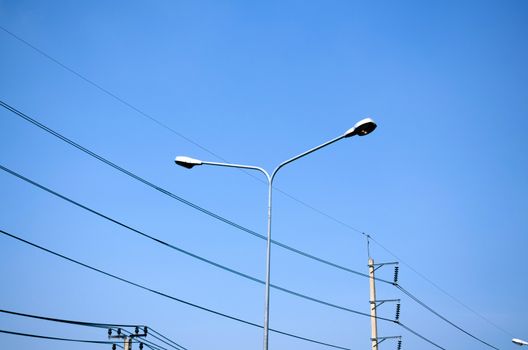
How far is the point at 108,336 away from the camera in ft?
125

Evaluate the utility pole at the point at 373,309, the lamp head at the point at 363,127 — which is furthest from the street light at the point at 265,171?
the utility pole at the point at 373,309

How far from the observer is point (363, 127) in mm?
11570

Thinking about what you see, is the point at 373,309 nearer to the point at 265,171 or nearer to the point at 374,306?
the point at 374,306

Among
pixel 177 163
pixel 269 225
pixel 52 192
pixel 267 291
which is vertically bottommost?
pixel 267 291

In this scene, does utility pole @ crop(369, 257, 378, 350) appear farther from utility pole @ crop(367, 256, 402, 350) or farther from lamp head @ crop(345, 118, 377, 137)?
lamp head @ crop(345, 118, 377, 137)

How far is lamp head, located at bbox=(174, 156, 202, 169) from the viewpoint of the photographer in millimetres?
13938

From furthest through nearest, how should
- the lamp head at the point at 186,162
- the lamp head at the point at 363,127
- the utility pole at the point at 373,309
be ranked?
the utility pole at the point at 373,309 < the lamp head at the point at 186,162 < the lamp head at the point at 363,127

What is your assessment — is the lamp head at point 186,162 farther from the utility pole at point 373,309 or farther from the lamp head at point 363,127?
the utility pole at point 373,309

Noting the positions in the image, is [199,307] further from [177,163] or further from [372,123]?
[372,123]

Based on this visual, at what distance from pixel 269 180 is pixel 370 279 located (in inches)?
686

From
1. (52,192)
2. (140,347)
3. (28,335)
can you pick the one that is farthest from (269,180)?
(140,347)

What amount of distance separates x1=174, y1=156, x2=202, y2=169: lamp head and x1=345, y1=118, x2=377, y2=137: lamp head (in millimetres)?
5353

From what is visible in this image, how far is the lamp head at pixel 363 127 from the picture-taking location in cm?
1141

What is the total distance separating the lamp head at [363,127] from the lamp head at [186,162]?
535cm
